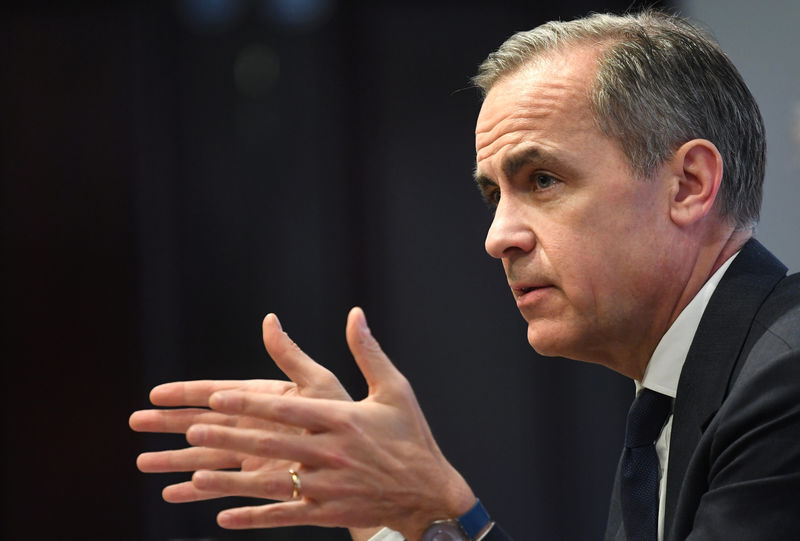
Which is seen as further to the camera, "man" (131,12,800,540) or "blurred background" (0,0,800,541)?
"blurred background" (0,0,800,541)

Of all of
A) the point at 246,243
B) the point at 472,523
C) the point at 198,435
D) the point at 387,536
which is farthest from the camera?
the point at 246,243

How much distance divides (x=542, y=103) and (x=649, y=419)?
0.55 m

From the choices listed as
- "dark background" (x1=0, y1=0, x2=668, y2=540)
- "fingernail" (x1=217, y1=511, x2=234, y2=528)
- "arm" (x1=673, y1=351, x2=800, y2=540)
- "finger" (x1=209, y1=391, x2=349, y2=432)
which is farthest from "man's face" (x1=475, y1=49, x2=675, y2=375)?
"dark background" (x1=0, y1=0, x2=668, y2=540)

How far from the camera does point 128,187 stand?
10.7 ft

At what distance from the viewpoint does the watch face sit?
1131 mm

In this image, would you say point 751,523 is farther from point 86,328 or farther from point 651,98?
point 86,328

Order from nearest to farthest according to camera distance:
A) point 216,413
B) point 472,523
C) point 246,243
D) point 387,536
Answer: point 472,523 → point 216,413 → point 387,536 → point 246,243

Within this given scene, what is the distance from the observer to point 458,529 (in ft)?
3.73

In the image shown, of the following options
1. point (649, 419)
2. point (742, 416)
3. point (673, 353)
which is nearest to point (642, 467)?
point (649, 419)

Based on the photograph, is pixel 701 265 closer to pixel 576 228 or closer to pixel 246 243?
pixel 576 228

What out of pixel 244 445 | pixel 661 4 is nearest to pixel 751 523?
pixel 244 445

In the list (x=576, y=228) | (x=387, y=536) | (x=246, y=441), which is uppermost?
(x=576, y=228)

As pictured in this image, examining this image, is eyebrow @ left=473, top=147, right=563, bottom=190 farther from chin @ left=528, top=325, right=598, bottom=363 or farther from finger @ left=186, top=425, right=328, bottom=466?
finger @ left=186, top=425, right=328, bottom=466

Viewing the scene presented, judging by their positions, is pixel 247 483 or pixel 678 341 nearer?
pixel 247 483
